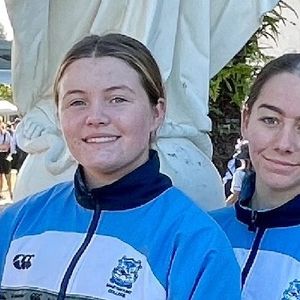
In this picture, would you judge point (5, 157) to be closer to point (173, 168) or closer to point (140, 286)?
point (173, 168)

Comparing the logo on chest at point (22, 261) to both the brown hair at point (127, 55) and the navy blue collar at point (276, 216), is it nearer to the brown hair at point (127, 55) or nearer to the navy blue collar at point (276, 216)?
the brown hair at point (127, 55)

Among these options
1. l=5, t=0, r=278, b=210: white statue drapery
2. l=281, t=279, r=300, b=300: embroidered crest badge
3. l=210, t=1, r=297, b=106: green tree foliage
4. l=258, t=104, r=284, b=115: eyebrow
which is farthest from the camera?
l=210, t=1, r=297, b=106: green tree foliage

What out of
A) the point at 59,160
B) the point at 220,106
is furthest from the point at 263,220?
the point at 220,106

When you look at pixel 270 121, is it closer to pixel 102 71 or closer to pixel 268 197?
pixel 268 197

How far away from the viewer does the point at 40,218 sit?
4.90 ft

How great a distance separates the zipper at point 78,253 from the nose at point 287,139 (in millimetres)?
398

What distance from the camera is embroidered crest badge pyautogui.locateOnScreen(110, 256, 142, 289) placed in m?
1.36

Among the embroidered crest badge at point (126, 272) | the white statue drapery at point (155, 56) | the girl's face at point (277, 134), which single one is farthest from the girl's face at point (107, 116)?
the white statue drapery at point (155, 56)

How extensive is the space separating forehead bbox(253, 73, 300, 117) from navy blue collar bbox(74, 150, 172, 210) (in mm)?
328

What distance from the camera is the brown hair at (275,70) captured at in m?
1.70

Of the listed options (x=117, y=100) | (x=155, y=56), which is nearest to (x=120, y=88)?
(x=117, y=100)

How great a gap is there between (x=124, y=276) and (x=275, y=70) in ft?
1.93

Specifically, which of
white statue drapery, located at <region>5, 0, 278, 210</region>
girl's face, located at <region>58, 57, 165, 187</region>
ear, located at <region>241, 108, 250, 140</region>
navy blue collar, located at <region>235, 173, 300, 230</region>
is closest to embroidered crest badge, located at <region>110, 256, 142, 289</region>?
girl's face, located at <region>58, 57, 165, 187</region>

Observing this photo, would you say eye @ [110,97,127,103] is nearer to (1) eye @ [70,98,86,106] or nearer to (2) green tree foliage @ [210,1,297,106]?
(1) eye @ [70,98,86,106]
